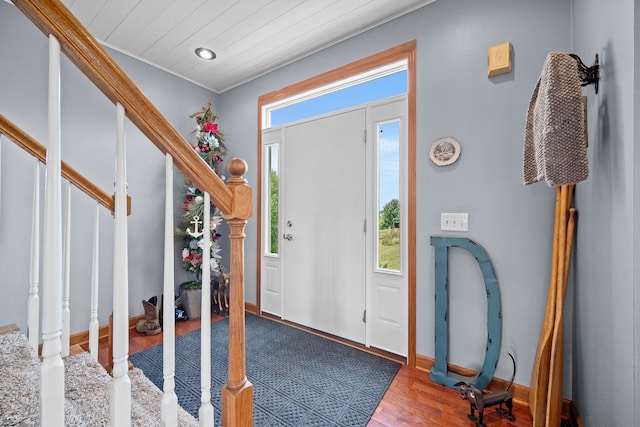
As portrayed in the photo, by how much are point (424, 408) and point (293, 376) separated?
0.83 m

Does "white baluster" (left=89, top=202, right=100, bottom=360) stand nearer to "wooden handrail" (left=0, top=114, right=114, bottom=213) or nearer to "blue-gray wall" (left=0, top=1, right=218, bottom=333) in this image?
"wooden handrail" (left=0, top=114, right=114, bottom=213)

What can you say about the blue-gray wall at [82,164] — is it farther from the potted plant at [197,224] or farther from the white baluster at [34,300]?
the white baluster at [34,300]

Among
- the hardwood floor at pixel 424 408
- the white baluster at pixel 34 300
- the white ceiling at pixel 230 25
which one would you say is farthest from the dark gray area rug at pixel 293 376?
the white ceiling at pixel 230 25

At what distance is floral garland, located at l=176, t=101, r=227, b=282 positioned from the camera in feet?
9.50

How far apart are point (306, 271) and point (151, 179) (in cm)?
179

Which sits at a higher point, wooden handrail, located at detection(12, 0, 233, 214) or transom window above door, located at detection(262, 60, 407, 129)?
transom window above door, located at detection(262, 60, 407, 129)

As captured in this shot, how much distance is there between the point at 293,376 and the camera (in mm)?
1914

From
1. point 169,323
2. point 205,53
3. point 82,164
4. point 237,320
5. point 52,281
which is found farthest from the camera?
point 205,53

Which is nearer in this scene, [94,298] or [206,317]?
[206,317]

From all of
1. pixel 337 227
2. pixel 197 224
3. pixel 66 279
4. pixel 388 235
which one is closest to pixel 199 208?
pixel 197 224

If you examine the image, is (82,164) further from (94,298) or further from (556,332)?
(556,332)

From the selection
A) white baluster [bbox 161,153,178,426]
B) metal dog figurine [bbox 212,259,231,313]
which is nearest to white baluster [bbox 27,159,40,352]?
white baluster [bbox 161,153,178,426]

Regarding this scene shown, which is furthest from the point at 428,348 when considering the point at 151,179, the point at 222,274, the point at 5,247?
the point at 5,247

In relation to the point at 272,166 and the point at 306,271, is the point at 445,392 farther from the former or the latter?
the point at 272,166
